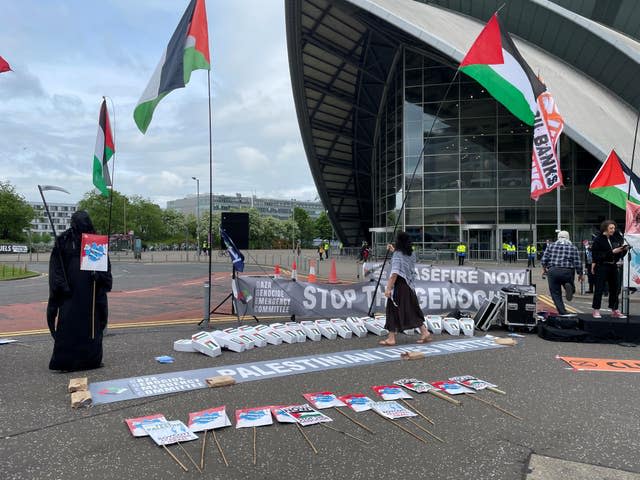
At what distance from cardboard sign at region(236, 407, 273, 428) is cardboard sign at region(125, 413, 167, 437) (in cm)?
65

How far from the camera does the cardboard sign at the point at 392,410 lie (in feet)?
13.2

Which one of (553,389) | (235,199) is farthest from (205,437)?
(235,199)

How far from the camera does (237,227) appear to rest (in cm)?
991

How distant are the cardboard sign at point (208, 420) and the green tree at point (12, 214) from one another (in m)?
75.1

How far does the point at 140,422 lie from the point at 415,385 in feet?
9.19

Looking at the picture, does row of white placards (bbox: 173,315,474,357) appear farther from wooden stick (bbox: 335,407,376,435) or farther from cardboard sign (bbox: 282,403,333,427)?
wooden stick (bbox: 335,407,376,435)

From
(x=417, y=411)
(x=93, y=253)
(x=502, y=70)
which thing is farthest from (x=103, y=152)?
(x=502, y=70)

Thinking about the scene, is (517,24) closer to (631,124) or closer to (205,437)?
(631,124)

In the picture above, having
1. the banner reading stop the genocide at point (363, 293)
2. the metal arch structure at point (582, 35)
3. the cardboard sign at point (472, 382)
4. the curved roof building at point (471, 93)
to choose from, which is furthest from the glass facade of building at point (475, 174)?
the cardboard sign at point (472, 382)

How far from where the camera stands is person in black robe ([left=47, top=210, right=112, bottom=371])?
534cm

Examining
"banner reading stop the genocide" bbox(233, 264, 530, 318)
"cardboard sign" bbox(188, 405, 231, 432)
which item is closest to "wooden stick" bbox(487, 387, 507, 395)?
"cardboard sign" bbox(188, 405, 231, 432)

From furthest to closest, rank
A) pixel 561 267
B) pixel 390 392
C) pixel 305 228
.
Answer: pixel 305 228 → pixel 561 267 → pixel 390 392

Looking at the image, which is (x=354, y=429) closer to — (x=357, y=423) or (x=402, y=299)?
(x=357, y=423)

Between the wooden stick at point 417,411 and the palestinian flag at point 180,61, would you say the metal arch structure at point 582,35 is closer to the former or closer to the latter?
the palestinian flag at point 180,61
